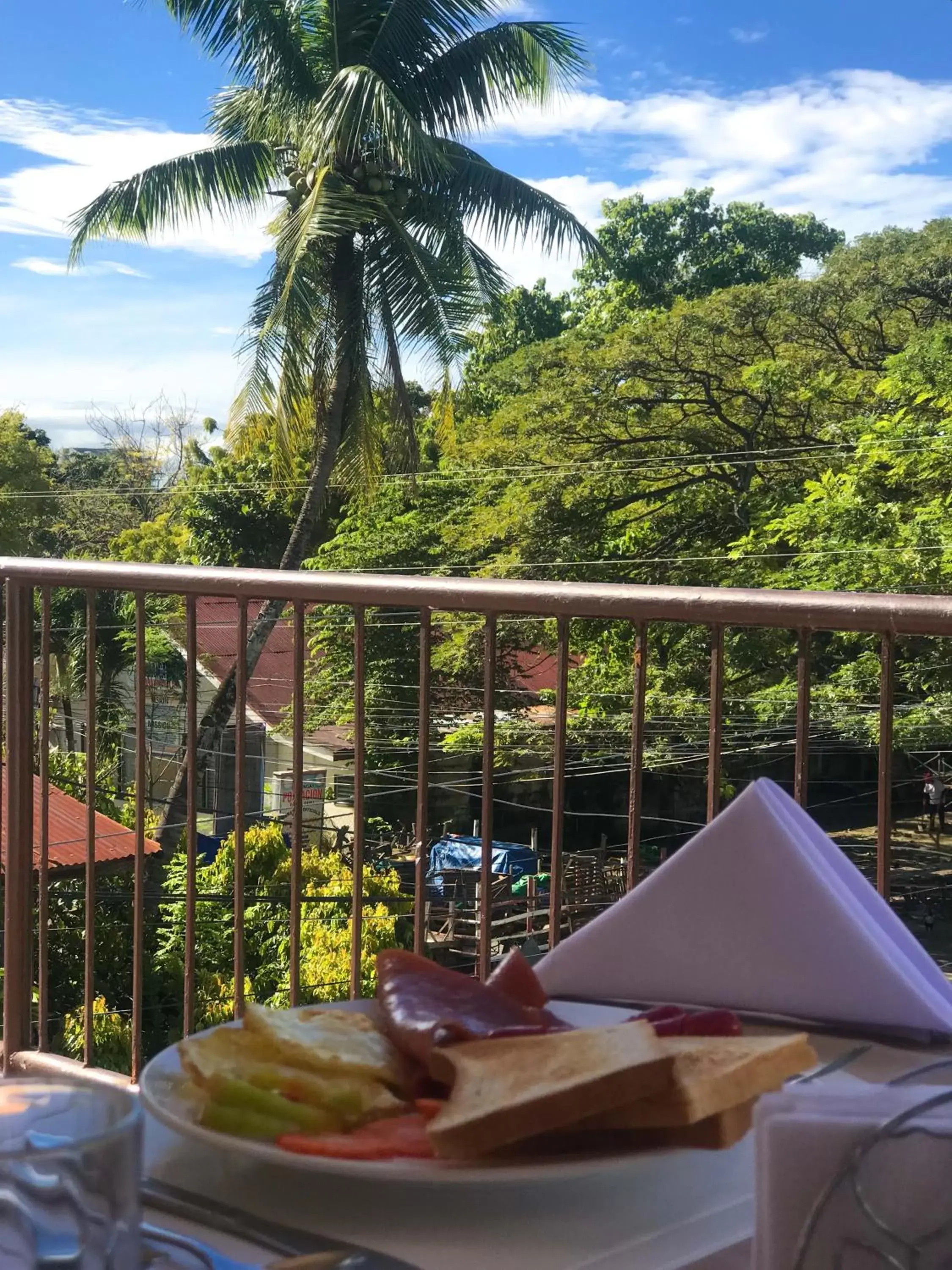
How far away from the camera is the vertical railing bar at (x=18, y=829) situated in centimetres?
235

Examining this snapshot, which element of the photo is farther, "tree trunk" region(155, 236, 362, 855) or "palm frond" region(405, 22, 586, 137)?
"palm frond" region(405, 22, 586, 137)

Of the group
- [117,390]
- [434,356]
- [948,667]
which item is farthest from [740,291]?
[117,390]

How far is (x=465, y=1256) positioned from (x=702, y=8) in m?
40.9

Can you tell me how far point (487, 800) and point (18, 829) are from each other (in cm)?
107

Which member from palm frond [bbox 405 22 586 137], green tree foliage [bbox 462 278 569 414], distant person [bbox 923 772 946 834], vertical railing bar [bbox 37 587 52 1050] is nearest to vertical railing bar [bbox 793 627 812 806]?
vertical railing bar [bbox 37 587 52 1050]

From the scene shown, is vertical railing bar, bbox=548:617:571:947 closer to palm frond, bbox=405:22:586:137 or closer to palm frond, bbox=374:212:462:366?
palm frond, bbox=374:212:462:366

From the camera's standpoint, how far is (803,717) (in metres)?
1.57

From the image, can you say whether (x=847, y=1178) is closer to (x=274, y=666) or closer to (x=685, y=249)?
(x=274, y=666)

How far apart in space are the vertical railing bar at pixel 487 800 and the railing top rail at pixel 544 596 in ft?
0.36

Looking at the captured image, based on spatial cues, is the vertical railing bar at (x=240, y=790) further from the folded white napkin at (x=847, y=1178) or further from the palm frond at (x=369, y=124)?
the palm frond at (x=369, y=124)

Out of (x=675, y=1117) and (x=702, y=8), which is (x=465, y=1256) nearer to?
(x=675, y=1117)

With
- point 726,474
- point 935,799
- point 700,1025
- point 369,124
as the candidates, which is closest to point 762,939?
point 700,1025

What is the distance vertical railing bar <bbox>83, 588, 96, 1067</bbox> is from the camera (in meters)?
2.31

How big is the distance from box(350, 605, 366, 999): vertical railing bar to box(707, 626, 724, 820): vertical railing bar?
1.92 ft
